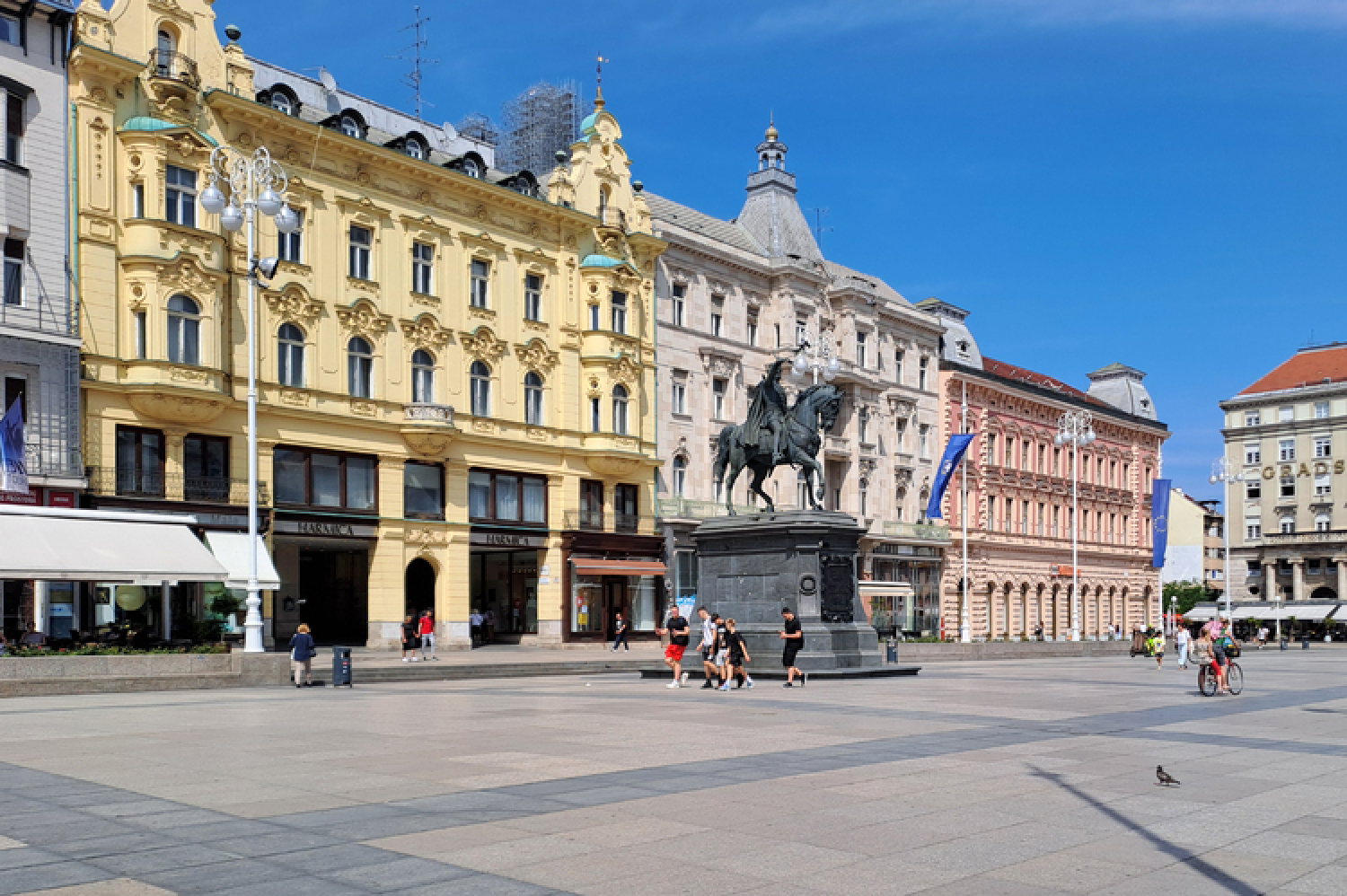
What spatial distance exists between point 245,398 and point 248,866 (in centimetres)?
3476

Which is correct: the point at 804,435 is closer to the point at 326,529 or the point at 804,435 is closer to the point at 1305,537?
the point at 326,529

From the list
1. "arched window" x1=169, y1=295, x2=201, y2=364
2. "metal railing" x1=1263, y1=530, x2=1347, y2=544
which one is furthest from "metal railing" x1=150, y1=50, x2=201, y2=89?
"metal railing" x1=1263, y1=530, x2=1347, y2=544

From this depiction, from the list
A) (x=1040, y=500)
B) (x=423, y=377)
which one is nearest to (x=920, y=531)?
(x=1040, y=500)

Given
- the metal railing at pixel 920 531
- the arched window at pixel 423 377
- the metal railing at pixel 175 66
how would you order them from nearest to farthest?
1. the metal railing at pixel 175 66
2. the arched window at pixel 423 377
3. the metal railing at pixel 920 531

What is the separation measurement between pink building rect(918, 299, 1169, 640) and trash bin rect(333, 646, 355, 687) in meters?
50.4

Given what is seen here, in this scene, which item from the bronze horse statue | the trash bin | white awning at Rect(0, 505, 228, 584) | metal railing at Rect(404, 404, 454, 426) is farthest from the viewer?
metal railing at Rect(404, 404, 454, 426)

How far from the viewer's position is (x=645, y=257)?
56.6 meters

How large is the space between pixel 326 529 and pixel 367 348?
6.92 m

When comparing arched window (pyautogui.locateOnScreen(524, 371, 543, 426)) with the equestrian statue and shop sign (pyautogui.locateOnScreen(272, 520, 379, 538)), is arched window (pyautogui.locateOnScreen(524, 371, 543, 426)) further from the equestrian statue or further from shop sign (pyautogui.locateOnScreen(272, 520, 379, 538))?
the equestrian statue

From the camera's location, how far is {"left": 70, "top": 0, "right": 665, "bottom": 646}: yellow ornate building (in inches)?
1521

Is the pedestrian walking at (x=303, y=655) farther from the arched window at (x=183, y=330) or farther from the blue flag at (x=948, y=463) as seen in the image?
the blue flag at (x=948, y=463)

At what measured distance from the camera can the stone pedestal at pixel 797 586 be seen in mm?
29125

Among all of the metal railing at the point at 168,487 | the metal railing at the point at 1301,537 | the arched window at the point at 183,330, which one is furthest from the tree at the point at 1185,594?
the arched window at the point at 183,330

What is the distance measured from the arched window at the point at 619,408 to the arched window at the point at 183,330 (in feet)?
62.0
